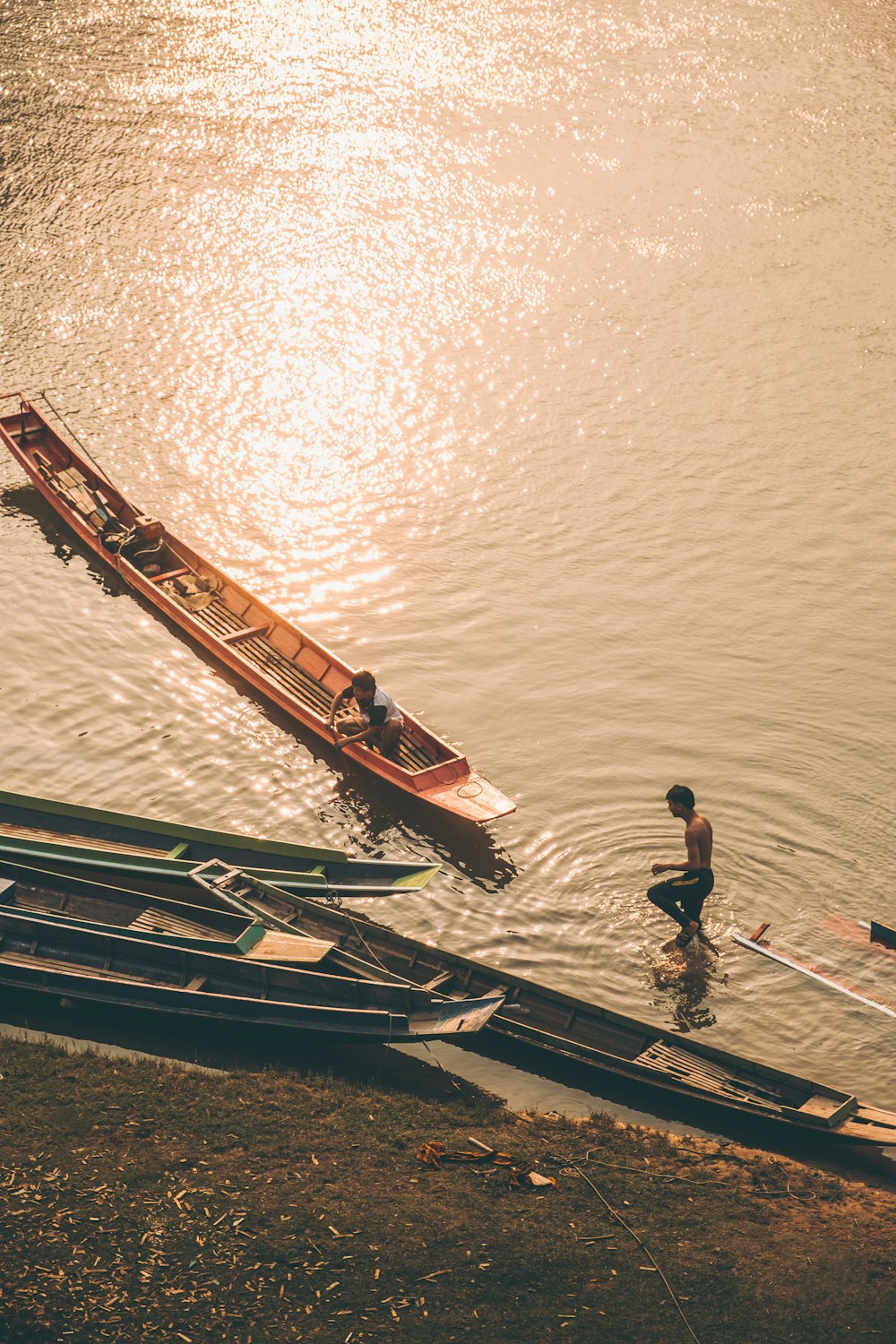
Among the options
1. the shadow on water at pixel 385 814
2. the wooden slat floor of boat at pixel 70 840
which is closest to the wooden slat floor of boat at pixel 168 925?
the wooden slat floor of boat at pixel 70 840

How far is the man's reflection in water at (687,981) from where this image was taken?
11.5m

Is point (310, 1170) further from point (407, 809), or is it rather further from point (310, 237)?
point (310, 237)

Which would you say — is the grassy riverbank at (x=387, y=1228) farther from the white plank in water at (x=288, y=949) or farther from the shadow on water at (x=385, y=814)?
the shadow on water at (x=385, y=814)

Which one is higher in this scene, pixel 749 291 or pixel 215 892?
pixel 749 291

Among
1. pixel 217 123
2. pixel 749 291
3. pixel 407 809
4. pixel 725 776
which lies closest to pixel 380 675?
pixel 407 809

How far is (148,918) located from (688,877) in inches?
205

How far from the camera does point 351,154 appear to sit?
3064 centimetres

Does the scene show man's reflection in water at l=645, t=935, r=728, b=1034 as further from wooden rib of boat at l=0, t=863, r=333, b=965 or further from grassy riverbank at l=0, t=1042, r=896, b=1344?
wooden rib of boat at l=0, t=863, r=333, b=965

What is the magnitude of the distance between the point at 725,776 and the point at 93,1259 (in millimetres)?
8780

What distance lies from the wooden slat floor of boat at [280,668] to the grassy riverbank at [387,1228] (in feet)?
15.8

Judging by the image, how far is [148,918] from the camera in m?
11.8

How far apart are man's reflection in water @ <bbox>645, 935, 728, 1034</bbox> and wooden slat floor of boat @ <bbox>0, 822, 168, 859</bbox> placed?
520cm

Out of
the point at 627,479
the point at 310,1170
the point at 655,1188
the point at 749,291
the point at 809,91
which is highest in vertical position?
the point at 809,91

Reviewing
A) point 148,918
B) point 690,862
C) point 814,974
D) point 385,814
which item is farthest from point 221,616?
point 814,974
